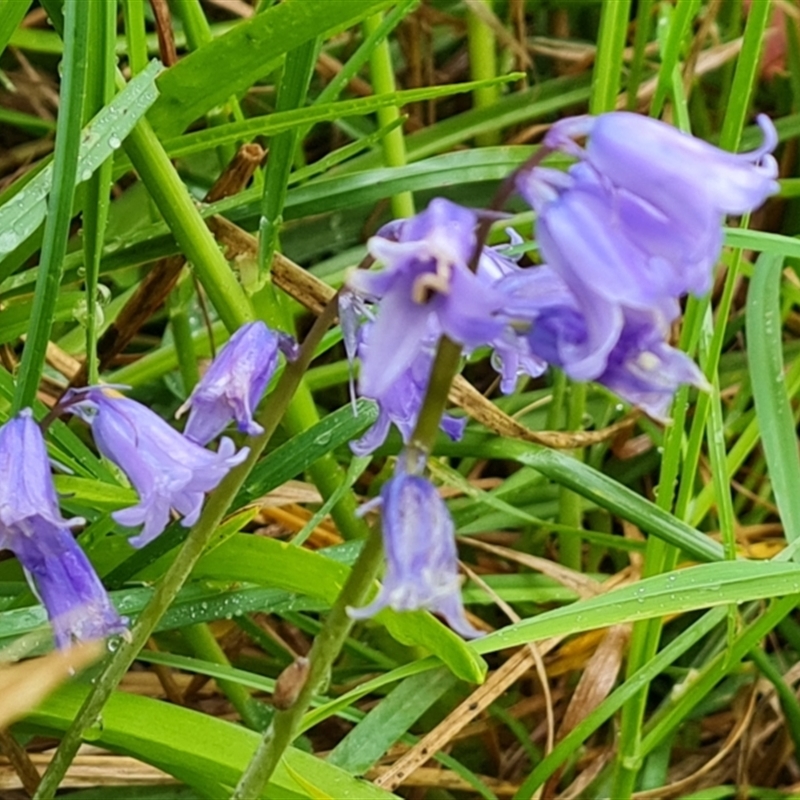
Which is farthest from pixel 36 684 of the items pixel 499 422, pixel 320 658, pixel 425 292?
pixel 499 422

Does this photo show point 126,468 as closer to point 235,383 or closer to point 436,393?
point 235,383

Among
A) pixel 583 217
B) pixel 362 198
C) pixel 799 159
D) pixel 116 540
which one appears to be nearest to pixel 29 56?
pixel 362 198

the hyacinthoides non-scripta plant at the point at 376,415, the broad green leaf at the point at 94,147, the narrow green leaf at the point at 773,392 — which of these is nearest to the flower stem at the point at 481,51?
the hyacinthoides non-scripta plant at the point at 376,415

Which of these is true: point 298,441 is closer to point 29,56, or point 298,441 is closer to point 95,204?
point 95,204

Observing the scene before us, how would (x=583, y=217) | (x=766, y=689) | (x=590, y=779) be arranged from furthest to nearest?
(x=766, y=689) → (x=590, y=779) → (x=583, y=217)

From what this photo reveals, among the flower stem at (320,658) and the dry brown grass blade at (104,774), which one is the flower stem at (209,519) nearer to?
the flower stem at (320,658)

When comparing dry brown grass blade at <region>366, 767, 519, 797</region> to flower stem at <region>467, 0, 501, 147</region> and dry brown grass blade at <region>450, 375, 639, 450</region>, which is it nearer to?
dry brown grass blade at <region>450, 375, 639, 450</region>

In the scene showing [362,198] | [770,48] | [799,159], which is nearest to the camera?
[362,198]

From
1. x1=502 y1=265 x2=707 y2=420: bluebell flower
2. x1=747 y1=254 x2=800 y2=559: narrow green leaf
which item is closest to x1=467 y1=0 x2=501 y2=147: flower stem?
x1=747 y1=254 x2=800 y2=559: narrow green leaf
